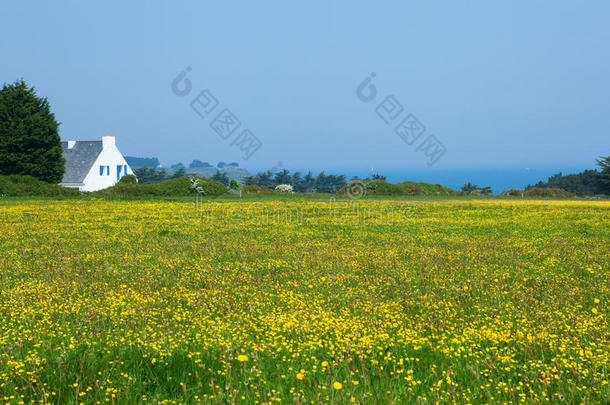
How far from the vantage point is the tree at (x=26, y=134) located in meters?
47.6

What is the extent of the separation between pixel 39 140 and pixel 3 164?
4.36 m

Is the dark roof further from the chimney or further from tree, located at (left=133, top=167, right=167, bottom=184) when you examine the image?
tree, located at (left=133, top=167, right=167, bottom=184)

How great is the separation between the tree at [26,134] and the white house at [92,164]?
15.9 metres

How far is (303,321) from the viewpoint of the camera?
6414mm

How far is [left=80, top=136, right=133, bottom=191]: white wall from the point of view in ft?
215

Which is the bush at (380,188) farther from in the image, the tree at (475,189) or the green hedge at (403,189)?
the tree at (475,189)

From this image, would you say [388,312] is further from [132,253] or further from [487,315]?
[132,253]

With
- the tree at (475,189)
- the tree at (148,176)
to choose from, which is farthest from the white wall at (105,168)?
the tree at (475,189)

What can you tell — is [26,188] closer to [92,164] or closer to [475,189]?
[92,164]

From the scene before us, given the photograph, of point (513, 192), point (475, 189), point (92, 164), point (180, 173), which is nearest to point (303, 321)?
point (513, 192)

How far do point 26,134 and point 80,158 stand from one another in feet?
66.6

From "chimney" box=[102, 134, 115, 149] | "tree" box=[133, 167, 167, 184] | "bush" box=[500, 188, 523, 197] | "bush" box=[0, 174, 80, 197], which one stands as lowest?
"bush" box=[0, 174, 80, 197]

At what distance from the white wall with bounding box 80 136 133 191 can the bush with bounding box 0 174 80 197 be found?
78.3ft

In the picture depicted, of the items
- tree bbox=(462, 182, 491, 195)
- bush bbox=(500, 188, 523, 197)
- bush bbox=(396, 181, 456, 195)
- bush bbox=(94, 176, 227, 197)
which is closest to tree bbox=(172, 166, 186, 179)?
bush bbox=(94, 176, 227, 197)
